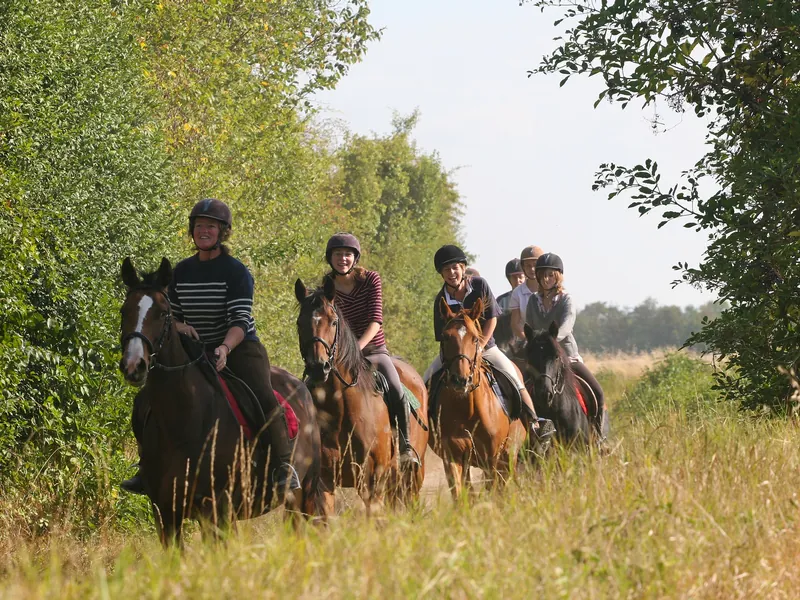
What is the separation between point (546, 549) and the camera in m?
5.03

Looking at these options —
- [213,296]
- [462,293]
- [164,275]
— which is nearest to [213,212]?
[213,296]

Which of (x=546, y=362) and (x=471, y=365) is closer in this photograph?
(x=471, y=365)

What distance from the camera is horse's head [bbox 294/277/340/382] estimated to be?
338 inches

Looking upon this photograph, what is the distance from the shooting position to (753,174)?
9930mm

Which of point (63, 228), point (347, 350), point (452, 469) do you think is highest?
point (63, 228)

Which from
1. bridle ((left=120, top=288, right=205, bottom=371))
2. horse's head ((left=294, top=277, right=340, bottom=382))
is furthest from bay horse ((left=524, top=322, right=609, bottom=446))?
bridle ((left=120, top=288, right=205, bottom=371))

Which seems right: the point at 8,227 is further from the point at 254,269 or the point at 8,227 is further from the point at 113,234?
the point at 254,269

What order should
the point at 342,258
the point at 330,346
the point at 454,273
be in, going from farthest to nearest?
the point at 454,273 → the point at 342,258 → the point at 330,346

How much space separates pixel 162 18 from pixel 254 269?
6700 millimetres

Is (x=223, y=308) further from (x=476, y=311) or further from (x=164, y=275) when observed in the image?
(x=476, y=311)

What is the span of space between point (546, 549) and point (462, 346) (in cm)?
477

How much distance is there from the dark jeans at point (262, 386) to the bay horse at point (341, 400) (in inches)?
30.1

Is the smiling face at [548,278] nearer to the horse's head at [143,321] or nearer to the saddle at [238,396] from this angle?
the saddle at [238,396]

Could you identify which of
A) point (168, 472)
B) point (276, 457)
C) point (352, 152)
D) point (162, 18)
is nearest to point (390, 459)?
point (276, 457)
